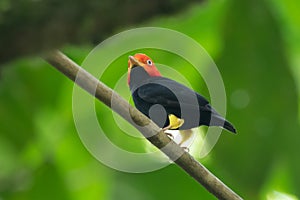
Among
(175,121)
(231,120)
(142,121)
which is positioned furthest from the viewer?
(231,120)

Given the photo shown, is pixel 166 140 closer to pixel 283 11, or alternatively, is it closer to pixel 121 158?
pixel 121 158

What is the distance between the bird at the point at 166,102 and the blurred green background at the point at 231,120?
134mm

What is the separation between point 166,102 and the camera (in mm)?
775

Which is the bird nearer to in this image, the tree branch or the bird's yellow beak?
the bird's yellow beak

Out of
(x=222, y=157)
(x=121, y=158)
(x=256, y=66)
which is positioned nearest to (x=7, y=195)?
(x=121, y=158)

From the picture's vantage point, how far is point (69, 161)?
1.24 m

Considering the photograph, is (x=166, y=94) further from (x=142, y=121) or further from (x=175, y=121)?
(x=142, y=121)

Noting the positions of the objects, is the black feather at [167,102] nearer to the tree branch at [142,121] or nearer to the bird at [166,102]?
the bird at [166,102]

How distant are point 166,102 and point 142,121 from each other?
0.73 ft

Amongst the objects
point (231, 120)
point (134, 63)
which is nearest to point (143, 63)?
point (134, 63)

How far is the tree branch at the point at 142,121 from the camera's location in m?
0.51

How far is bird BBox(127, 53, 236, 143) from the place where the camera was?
0.75 metres

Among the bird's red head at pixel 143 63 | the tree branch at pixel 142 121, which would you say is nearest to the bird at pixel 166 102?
the bird's red head at pixel 143 63

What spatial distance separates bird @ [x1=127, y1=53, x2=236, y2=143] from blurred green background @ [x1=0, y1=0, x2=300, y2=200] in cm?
13
